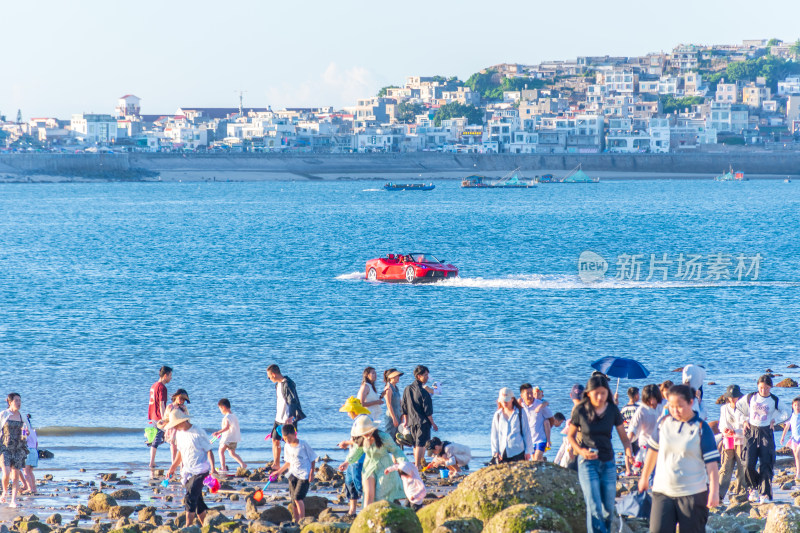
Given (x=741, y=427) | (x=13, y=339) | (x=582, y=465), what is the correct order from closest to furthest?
(x=582, y=465) < (x=741, y=427) < (x=13, y=339)

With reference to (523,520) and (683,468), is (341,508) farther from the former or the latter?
(683,468)

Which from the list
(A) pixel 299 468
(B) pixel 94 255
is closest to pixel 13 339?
(A) pixel 299 468

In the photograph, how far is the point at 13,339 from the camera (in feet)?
104

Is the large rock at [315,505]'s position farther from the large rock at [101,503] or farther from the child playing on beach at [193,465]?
the large rock at [101,503]

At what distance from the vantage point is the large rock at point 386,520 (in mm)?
9750

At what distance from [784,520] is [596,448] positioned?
187 cm

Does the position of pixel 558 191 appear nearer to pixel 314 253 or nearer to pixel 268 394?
pixel 314 253

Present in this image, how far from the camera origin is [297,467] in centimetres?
1217

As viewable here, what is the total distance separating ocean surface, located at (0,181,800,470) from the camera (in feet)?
72.1

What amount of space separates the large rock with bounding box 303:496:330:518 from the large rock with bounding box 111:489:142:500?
7.90 ft

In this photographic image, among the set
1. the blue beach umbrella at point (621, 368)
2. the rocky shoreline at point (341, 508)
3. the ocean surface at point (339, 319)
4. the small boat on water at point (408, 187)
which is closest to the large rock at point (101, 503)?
the rocky shoreline at point (341, 508)

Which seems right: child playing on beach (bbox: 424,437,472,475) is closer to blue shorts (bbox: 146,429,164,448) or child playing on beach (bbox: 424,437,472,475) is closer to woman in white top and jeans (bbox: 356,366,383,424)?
woman in white top and jeans (bbox: 356,366,383,424)

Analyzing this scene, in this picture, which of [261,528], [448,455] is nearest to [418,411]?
[448,455]

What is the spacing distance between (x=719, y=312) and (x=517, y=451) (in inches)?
1010
